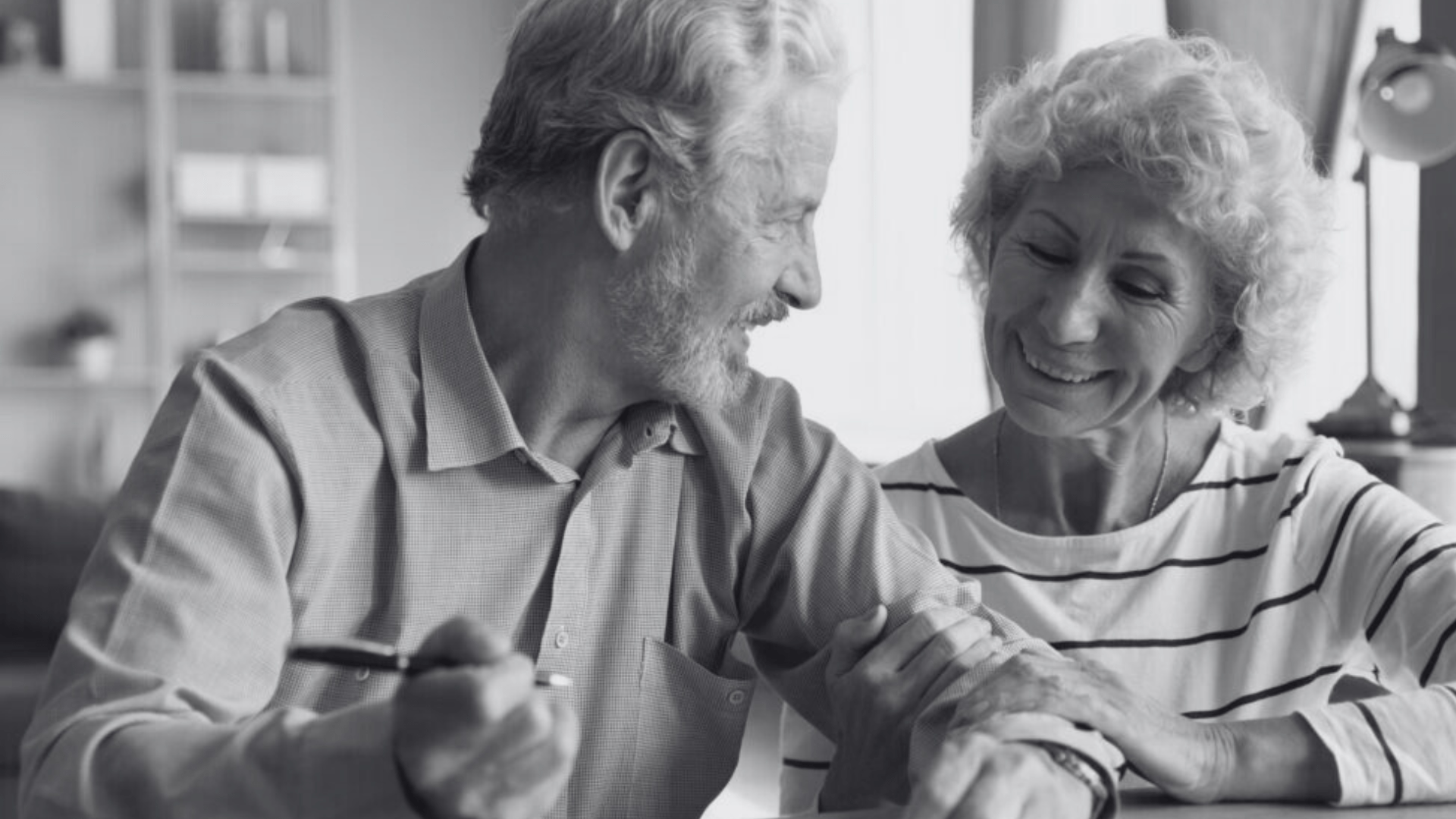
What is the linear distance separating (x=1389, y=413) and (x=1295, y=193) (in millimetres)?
1141

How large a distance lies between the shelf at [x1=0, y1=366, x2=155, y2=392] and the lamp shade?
456 centimetres

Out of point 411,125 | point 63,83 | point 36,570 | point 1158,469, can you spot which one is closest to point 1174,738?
point 1158,469

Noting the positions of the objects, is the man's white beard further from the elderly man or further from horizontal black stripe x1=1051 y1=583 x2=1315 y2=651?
horizontal black stripe x1=1051 y1=583 x2=1315 y2=651

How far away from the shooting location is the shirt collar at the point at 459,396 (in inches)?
53.8

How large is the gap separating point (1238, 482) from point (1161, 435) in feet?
0.36

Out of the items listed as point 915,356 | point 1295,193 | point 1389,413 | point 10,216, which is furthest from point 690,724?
point 10,216

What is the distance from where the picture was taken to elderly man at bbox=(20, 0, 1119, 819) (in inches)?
48.6

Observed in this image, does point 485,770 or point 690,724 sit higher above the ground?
point 485,770

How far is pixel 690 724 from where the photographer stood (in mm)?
1479

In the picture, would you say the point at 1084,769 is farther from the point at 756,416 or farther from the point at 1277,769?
the point at 756,416

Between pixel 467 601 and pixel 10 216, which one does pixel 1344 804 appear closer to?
pixel 467 601

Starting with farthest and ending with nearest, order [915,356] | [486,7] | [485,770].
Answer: [486,7] < [915,356] < [485,770]

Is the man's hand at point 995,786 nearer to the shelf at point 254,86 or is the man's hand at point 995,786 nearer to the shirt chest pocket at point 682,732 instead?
the shirt chest pocket at point 682,732

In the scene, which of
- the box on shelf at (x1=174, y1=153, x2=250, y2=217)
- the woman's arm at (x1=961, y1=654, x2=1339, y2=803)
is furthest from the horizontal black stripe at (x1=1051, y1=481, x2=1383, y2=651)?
the box on shelf at (x1=174, y1=153, x2=250, y2=217)
